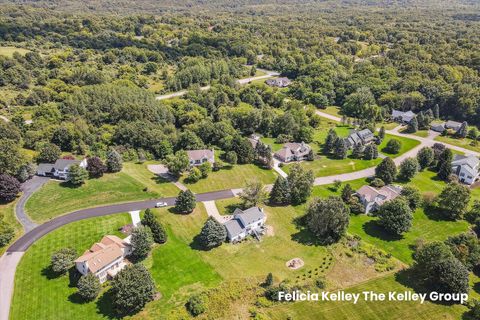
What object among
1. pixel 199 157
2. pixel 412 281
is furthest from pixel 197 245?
pixel 412 281

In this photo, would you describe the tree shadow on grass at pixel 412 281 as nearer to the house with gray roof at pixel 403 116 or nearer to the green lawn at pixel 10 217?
the green lawn at pixel 10 217

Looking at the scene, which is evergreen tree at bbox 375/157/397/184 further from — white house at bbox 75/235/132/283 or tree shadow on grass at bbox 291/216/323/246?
white house at bbox 75/235/132/283

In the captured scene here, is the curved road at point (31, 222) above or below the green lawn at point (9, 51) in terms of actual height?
below

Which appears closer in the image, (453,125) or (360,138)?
(360,138)

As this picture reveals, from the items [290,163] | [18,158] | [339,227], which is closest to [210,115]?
[290,163]

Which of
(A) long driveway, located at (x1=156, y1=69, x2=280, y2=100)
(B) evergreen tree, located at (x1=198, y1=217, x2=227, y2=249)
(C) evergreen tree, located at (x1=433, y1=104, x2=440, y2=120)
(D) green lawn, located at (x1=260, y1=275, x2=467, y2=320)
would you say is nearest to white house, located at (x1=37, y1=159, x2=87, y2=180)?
(B) evergreen tree, located at (x1=198, y1=217, x2=227, y2=249)

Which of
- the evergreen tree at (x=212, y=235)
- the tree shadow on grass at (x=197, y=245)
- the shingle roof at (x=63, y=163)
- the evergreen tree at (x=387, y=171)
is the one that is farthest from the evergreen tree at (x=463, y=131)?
the shingle roof at (x=63, y=163)

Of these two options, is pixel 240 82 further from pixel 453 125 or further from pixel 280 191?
pixel 280 191
